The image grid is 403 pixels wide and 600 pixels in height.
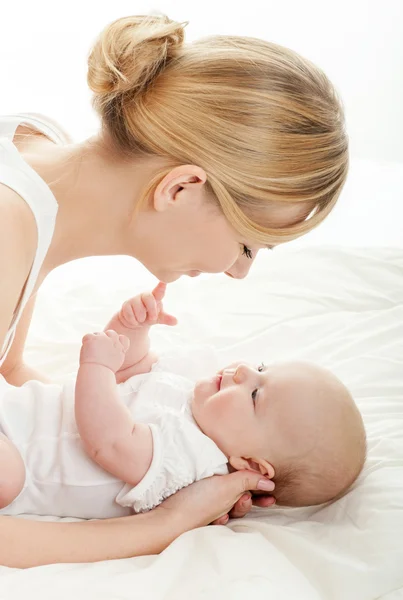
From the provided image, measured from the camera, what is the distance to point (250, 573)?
1197 mm

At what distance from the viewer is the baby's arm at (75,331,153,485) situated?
4.43 ft

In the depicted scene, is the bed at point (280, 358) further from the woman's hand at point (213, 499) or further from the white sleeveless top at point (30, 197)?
the white sleeveless top at point (30, 197)

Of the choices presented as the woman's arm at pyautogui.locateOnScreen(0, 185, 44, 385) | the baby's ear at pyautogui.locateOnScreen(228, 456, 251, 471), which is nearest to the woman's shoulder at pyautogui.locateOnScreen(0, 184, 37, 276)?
the woman's arm at pyautogui.locateOnScreen(0, 185, 44, 385)

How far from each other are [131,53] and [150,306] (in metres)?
0.49

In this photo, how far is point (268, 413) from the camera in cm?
145

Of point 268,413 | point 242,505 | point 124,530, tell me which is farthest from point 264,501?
point 124,530

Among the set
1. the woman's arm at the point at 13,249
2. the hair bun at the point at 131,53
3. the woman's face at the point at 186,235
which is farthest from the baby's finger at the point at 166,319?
the hair bun at the point at 131,53

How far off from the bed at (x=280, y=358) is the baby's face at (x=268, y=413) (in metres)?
0.12

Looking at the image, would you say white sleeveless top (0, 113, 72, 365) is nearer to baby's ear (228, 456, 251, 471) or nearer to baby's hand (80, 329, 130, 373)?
baby's hand (80, 329, 130, 373)

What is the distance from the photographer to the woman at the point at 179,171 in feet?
4.42

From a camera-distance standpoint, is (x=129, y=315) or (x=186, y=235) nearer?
(x=186, y=235)

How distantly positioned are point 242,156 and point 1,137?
46 centimetres

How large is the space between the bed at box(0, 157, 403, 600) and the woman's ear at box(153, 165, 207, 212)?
0.39 meters

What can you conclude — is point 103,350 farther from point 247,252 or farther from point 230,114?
point 230,114
